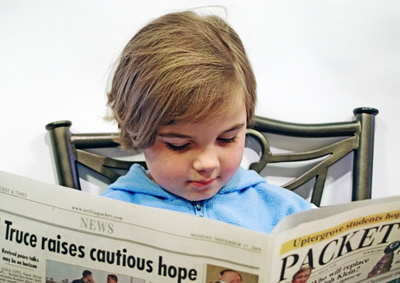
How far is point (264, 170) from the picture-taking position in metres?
1.10

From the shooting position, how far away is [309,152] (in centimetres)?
103

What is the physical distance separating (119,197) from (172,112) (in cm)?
25

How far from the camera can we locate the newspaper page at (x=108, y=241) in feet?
1.89

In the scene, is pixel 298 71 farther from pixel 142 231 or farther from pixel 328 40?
pixel 142 231

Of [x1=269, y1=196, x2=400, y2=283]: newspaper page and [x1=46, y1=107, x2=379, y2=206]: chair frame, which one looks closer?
[x1=269, y1=196, x2=400, y2=283]: newspaper page

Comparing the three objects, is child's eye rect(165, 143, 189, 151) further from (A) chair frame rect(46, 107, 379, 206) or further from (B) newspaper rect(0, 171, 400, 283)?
(A) chair frame rect(46, 107, 379, 206)

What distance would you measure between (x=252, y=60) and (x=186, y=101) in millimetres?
441

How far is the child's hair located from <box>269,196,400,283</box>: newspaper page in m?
0.20

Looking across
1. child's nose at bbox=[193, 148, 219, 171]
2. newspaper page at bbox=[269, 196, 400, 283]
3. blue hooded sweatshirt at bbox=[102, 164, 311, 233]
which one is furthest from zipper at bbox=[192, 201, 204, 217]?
newspaper page at bbox=[269, 196, 400, 283]

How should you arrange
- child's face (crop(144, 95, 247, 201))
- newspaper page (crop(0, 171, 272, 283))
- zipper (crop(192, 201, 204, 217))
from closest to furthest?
newspaper page (crop(0, 171, 272, 283)) < child's face (crop(144, 95, 247, 201)) < zipper (crop(192, 201, 204, 217))

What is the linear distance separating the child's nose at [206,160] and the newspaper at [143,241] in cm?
15

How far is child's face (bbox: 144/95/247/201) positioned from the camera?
69cm

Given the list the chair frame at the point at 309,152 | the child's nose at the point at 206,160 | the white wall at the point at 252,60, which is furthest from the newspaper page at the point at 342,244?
the white wall at the point at 252,60

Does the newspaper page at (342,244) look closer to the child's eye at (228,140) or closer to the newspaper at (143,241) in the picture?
the newspaper at (143,241)
